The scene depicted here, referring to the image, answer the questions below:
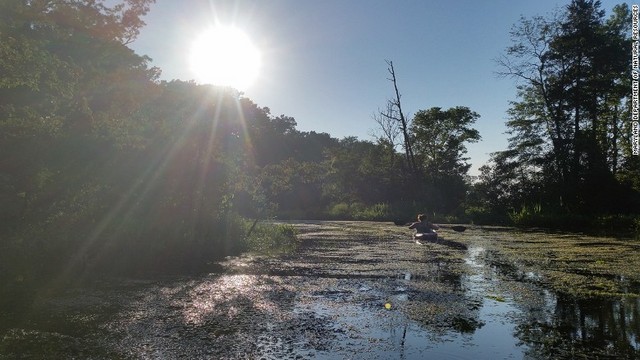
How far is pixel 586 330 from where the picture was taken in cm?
487

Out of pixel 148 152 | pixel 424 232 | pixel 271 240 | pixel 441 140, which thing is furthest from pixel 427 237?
pixel 441 140

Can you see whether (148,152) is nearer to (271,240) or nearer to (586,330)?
(271,240)

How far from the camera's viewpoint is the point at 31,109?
8.70 meters

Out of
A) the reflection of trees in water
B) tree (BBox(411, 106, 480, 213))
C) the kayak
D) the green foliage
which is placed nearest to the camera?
the reflection of trees in water

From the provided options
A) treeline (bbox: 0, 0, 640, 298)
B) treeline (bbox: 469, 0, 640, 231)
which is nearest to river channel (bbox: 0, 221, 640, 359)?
treeline (bbox: 0, 0, 640, 298)

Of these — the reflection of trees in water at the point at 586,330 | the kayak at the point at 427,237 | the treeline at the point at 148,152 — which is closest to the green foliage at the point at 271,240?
the treeline at the point at 148,152

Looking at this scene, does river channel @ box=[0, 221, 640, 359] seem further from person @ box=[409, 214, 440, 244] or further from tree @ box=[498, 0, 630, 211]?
tree @ box=[498, 0, 630, 211]

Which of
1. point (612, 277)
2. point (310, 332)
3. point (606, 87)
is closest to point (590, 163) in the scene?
point (606, 87)

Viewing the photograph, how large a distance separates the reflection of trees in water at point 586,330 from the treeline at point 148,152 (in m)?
6.86

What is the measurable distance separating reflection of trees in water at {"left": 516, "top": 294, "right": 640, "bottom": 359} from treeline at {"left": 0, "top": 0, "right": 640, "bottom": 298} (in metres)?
6.86

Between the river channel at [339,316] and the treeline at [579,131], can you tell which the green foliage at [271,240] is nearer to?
the river channel at [339,316]

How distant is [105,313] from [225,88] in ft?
33.9

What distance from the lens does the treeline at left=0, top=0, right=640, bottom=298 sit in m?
8.60

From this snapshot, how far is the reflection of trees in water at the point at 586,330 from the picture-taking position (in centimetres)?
421
